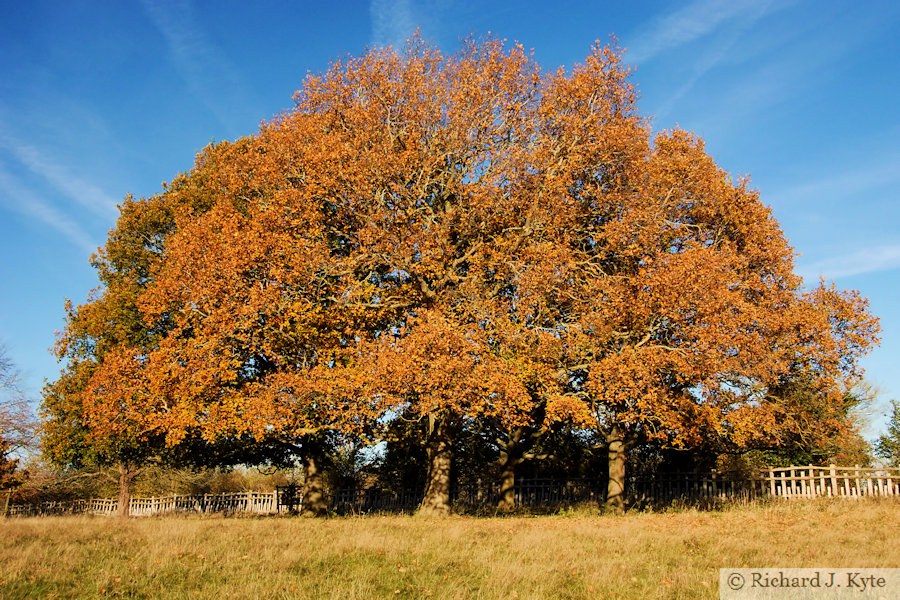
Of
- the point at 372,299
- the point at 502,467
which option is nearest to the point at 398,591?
the point at 372,299

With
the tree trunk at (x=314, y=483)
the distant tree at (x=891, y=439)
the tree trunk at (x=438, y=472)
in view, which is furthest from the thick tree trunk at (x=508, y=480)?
the distant tree at (x=891, y=439)

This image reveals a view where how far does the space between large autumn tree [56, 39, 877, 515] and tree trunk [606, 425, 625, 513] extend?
0.72ft

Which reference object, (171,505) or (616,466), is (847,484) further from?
(171,505)

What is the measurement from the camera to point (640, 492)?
92.0 feet

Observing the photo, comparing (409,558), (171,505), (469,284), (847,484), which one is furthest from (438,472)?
(171,505)

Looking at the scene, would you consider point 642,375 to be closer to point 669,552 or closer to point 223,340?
point 669,552

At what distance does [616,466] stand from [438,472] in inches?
309

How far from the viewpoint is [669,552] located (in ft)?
34.1

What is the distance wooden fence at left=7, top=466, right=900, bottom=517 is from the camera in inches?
891

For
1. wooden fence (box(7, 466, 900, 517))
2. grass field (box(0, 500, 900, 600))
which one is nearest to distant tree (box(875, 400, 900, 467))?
wooden fence (box(7, 466, 900, 517))

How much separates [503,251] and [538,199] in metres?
2.07

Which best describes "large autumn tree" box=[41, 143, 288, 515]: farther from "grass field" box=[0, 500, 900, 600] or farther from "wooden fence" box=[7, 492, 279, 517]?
"grass field" box=[0, 500, 900, 600]

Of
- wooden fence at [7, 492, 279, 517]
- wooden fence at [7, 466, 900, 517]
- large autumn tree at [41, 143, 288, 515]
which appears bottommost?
wooden fence at [7, 492, 279, 517]

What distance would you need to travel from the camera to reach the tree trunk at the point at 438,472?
20047mm
